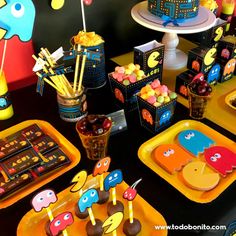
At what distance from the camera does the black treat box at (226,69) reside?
3.76 ft

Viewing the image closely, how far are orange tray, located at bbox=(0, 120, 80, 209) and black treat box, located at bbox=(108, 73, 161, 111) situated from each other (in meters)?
0.21

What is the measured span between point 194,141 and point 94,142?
28 cm

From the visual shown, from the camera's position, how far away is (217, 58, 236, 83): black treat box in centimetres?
115

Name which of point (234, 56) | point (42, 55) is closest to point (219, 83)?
point (234, 56)

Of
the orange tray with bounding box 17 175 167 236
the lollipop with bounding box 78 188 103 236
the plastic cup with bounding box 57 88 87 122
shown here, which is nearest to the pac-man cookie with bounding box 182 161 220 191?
the orange tray with bounding box 17 175 167 236

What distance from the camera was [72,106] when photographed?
38.4 inches

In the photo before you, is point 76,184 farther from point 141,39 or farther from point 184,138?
point 141,39

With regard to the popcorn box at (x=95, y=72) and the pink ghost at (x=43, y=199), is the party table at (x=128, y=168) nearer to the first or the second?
the popcorn box at (x=95, y=72)

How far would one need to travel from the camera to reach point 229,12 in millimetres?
1480

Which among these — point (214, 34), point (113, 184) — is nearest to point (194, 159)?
point (113, 184)

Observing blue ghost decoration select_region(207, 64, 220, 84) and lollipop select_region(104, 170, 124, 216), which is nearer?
lollipop select_region(104, 170, 124, 216)

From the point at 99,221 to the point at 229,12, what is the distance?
114cm

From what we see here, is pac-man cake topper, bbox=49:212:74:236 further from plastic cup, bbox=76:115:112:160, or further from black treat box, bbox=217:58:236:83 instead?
black treat box, bbox=217:58:236:83

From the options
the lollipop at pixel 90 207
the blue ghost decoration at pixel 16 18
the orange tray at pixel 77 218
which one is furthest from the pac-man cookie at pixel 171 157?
the blue ghost decoration at pixel 16 18
